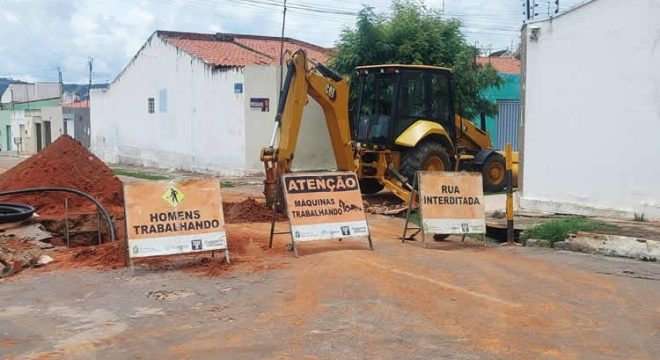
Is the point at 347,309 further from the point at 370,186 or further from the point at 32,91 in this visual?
the point at 32,91

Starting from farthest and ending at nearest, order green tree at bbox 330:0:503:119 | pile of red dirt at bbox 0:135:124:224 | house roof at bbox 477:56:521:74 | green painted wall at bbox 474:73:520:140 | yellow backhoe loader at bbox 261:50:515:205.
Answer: house roof at bbox 477:56:521:74 → green painted wall at bbox 474:73:520:140 → green tree at bbox 330:0:503:119 → yellow backhoe loader at bbox 261:50:515:205 → pile of red dirt at bbox 0:135:124:224

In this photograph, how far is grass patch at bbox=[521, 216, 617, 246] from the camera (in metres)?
11.4

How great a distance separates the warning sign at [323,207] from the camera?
33.6 feet

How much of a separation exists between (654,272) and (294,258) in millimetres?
4661

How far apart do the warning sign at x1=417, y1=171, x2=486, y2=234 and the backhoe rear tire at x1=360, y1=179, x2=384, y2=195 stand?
518cm

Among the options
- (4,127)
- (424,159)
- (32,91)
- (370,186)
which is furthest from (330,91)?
(32,91)

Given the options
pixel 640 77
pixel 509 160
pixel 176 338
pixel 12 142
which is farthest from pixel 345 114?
pixel 12 142

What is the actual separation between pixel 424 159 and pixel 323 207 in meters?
5.54

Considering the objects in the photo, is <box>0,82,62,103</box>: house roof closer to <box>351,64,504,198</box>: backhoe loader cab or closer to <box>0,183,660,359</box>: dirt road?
<box>351,64,504,198</box>: backhoe loader cab

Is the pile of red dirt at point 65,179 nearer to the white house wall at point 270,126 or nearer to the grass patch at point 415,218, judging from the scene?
the grass patch at point 415,218

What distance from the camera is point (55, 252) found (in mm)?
11203

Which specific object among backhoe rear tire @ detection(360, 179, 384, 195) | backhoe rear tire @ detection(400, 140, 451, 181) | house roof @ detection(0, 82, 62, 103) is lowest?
backhoe rear tire @ detection(360, 179, 384, 195)

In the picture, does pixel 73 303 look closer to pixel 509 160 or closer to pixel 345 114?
pixel 509 160

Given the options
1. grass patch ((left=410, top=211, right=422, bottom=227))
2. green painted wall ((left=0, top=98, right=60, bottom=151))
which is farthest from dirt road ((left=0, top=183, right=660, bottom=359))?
green painted wall ((left=0, top=98, right=60, bottom=151))
